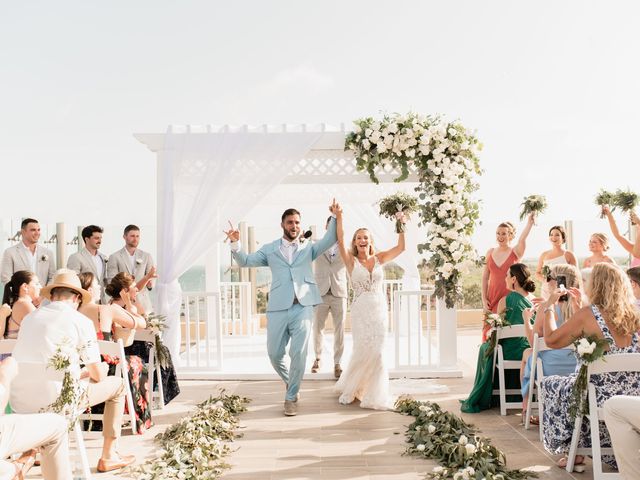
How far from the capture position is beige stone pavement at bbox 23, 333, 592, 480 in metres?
4.07

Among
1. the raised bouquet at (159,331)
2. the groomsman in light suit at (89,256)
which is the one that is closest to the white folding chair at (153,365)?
the raised bouquet at (159,331)

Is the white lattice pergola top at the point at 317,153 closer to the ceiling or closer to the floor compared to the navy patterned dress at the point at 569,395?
closer to the ceiling

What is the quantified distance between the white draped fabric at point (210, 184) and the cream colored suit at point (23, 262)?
1145 mm

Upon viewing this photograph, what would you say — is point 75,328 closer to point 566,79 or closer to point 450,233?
point 450,233

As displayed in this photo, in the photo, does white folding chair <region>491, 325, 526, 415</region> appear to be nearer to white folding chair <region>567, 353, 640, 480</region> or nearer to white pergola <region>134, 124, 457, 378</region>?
white folding chair <region>567, 353, 640, 480</region>

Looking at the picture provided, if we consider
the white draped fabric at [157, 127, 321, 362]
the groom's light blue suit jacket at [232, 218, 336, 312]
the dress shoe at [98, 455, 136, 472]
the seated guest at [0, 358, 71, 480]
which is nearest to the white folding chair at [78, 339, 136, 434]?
the dress shoe at [98, 455, 136, 472]

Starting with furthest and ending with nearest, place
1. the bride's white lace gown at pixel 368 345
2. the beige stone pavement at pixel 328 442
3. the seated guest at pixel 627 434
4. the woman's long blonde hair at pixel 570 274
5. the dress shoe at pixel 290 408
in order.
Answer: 1. the bride's white lace gown at pixel 368 345
2. the dress shoe at pixel 290 408
3. the woman's long blonde hair at pixel 570 274
4. the beige stone pavement at pixel 328 442
5. the seated guest at pixel 627 434

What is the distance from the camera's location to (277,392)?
6.69 meters

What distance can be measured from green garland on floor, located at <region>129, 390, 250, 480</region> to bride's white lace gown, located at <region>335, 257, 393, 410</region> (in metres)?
Answer: 1.07

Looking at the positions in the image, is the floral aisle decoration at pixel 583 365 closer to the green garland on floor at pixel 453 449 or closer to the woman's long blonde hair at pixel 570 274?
the green garland on floor at pixel 453 449

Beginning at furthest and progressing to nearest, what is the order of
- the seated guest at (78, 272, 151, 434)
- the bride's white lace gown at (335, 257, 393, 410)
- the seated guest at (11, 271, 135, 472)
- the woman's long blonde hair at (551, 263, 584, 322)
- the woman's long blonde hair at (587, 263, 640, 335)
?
the bride's white lace gown at (335, 257, 393, 410), the seated guest at (78, 272, 151, 434), the woman's long blonde hair at (551, 263, 584, 322), the woman's long blonde hair at (587, 263, 640, 335), the seated guest at (11, 271, 135, 472)

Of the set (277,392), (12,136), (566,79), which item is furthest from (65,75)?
(277,392)

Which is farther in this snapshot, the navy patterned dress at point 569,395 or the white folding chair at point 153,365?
the white folding chair at point 153,365

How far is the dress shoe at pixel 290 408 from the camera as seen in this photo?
560 centimetres
